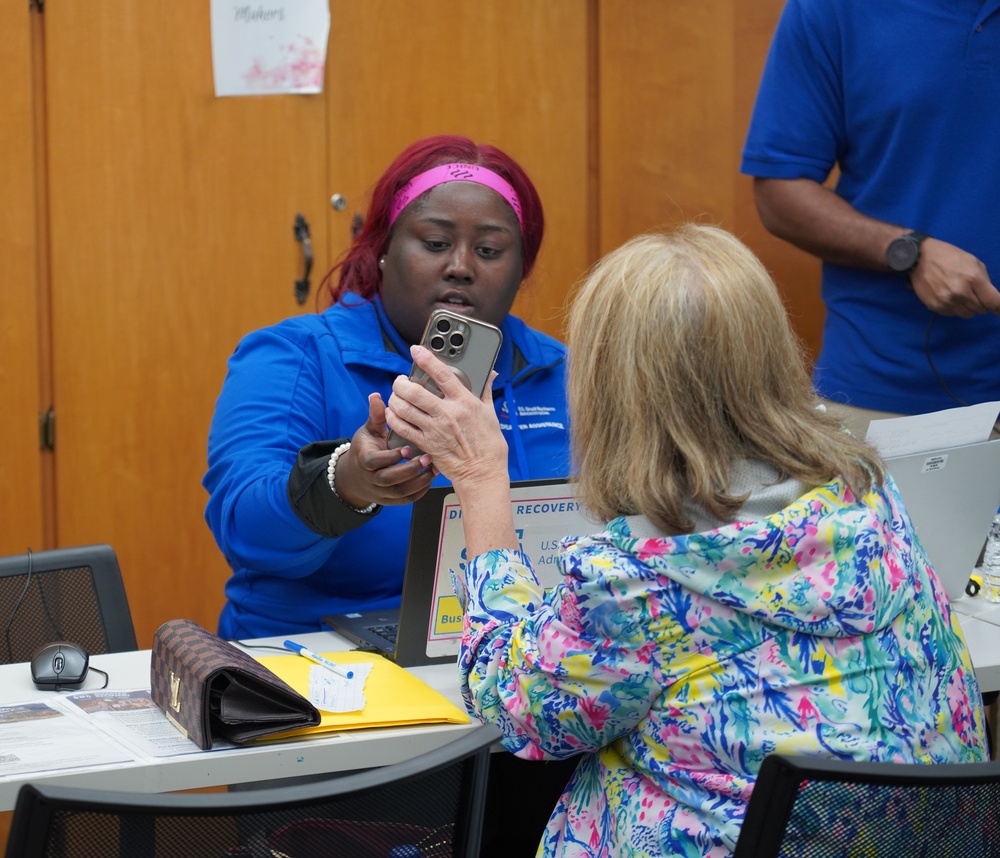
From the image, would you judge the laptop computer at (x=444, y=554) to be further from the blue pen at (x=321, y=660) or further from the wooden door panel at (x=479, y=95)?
the wooden door panel at (x=479, y=95)

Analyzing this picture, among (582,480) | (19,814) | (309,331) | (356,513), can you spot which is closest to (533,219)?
(309,331)

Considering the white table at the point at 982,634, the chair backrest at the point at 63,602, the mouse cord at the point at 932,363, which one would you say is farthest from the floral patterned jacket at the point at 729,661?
the mouse cord at the point at 932,363

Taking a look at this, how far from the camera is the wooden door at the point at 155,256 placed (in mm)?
3268

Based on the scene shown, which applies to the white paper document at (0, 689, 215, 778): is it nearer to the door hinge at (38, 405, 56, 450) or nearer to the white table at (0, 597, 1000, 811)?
the white table at (0, 597, 1000, 811)

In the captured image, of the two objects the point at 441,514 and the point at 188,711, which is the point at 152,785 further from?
the point at 441,514

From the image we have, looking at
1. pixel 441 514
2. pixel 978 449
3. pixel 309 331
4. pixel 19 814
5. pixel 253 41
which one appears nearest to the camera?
pixel 19 814

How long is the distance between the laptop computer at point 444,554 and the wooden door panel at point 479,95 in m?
1.73

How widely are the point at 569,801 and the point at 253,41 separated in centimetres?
252

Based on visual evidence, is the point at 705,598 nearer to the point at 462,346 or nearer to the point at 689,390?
the point at 689,390

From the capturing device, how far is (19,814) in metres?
0.99

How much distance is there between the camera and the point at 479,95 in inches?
142

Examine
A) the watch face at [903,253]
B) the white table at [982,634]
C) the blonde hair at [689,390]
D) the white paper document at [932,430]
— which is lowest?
Answer: the white table at [982,634]

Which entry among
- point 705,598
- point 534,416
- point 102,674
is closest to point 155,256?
point 534,416

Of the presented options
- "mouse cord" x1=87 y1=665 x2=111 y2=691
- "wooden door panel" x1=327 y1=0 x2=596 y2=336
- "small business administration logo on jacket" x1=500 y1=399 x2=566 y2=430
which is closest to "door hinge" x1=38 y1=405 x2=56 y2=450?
"wooden door panel" x1=327 y1=0 x2=596 y2=336
